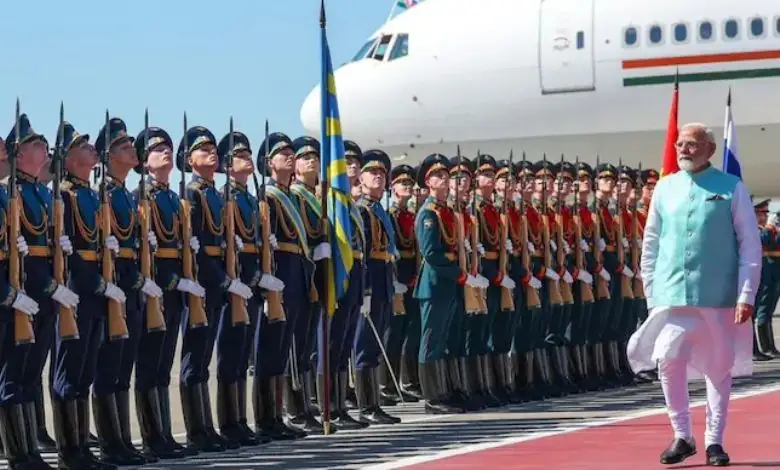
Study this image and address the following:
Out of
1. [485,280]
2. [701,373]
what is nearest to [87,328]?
[701,373]

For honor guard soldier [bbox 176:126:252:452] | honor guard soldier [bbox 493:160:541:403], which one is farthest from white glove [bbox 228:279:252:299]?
honor guard soldier [bbox 493:160:541:403]

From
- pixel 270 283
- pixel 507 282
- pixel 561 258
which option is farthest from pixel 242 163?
pixel 561 258

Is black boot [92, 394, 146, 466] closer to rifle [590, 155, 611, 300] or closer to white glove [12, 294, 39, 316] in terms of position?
white glove [12, 294, 39, 316]

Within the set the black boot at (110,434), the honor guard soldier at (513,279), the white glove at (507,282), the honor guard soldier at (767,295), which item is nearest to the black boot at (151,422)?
the black boot at (110,434)

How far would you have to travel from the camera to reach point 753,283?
9492 millimetres

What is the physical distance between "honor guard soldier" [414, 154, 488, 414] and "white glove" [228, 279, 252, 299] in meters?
2.52

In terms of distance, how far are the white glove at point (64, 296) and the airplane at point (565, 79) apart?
15822 mm

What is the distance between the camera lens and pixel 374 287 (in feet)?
42.2

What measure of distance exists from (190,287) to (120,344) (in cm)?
57

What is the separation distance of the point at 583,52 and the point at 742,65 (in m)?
2.01

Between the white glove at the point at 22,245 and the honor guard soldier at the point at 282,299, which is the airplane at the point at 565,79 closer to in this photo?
the honor guard soldier at the point at 282,299

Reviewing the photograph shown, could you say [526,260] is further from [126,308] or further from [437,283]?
[126,308]

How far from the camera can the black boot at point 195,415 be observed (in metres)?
11.0

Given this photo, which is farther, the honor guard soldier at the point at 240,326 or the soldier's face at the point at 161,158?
the honor guard soldier at the point at 240,326
